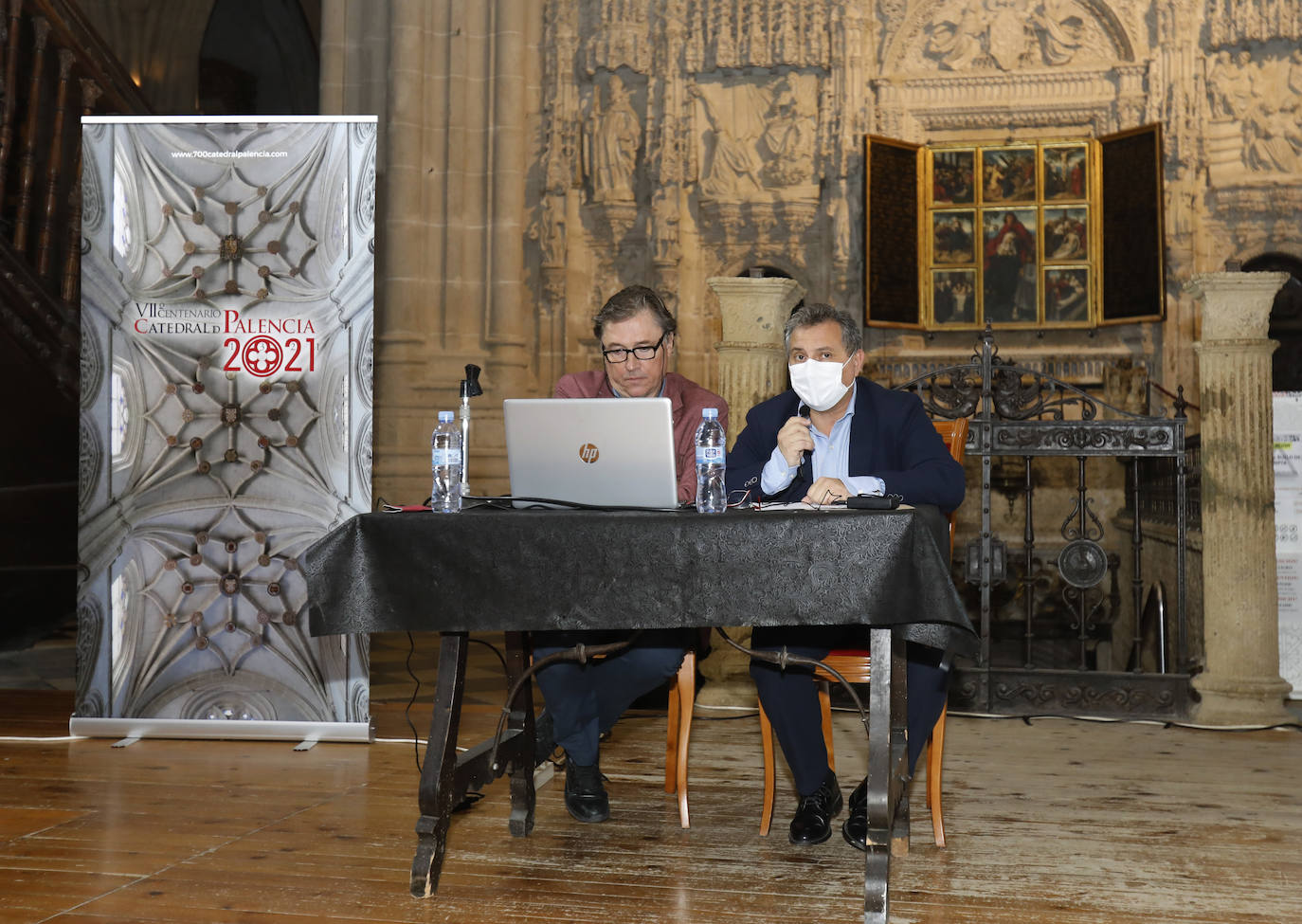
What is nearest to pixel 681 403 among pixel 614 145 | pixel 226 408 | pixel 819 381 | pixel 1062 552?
pixel 819 381

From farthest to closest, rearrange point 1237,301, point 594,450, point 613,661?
point 1237,301 < point 613,661 < point 594,450

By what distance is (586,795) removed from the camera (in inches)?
122

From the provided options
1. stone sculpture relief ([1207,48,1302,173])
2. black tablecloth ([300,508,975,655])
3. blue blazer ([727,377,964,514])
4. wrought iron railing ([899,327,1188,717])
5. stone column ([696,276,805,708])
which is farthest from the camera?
stone sculpture relief ([1207,48,1302,173])

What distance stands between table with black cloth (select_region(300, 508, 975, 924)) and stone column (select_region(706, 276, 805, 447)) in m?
2.40

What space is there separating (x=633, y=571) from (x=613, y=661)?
→ 0.73 meters

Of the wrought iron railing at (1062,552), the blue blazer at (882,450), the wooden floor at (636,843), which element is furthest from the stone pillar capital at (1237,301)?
the blue blazer at (882,450)

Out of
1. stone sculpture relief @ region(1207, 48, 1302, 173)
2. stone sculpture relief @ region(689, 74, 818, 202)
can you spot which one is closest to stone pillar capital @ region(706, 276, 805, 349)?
stone sculpture relief @ region(689, 74, 818, 202)

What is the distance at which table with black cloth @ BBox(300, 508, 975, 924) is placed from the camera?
231 cm

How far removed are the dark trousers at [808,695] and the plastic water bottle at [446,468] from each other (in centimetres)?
78

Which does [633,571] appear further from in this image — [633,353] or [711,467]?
[633,353]

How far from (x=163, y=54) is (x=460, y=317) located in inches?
145

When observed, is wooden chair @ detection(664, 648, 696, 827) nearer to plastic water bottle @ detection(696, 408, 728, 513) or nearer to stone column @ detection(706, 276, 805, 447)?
plastic water bottle @ detection(696, 408, 728, 513)

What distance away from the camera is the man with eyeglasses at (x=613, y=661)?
9.87ft

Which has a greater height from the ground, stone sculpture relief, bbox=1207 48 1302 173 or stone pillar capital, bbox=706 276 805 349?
stone sculpture relief, bbox=1207 48 1302 173
